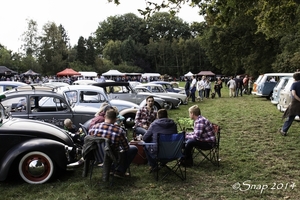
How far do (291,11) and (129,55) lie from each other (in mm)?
77811

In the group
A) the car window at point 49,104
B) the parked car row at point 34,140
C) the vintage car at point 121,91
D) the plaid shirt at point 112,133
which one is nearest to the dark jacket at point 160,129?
the plaid shirt at point 112,133

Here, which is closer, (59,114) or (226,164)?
(226,164)

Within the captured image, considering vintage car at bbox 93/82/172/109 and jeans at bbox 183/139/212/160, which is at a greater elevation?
vintage car at bbox 93/82/172/109

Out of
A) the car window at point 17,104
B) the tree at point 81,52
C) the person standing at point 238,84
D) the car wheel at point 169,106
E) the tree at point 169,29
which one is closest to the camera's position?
the car window at point 17,104

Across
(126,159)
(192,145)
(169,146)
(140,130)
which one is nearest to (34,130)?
(126,159)

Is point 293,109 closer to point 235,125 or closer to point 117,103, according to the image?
point 235,125

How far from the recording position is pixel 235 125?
1134 centimetres

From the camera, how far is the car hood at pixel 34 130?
17.7ft

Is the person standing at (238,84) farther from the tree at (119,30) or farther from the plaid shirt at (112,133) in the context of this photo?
the tree at (119,30)

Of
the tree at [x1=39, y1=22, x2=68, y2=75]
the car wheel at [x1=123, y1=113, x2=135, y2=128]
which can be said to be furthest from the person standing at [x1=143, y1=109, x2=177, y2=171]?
the tree at [x1=39, y1=22, x2=68, y2=75]

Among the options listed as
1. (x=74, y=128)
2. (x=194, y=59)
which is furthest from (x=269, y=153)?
(x=194, y=59)

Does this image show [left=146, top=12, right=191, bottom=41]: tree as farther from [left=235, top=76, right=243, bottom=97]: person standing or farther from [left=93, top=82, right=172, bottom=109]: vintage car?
[left=93, top=82, right=172, bottom=109]: vintage car

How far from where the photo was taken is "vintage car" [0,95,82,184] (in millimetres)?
5203

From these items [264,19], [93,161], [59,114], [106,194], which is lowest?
[106,194]
